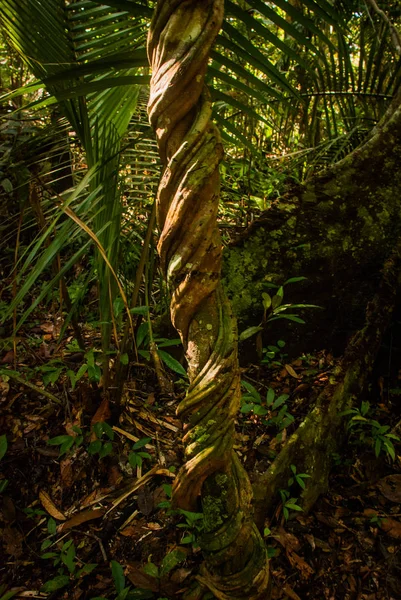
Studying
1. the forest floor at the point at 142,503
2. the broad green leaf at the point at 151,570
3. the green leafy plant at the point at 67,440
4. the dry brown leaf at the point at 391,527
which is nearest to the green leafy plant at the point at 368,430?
the forest floor at the point at 142,503

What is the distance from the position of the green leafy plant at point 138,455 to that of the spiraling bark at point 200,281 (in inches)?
16.0

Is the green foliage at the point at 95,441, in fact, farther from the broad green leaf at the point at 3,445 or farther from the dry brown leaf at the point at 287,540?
the dry brown leaf at the point at 287,540

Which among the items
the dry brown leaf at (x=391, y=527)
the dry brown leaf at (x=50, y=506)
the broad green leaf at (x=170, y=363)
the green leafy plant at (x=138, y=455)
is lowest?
the dry brown leaf at (x=391, y=527)

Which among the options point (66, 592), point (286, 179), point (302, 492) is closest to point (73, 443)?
point (66, 592)

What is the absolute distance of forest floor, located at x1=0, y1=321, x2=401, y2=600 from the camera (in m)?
1.13

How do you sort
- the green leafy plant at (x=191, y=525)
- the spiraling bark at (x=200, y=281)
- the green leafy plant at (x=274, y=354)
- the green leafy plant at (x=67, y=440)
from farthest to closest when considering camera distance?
the green leafy plant at (x=274, y=354)
the green leafy plant at (x=67, y=440)
the green leafy plant at (x=191, y=525)
the spiraling bark at (x=200, y=281)

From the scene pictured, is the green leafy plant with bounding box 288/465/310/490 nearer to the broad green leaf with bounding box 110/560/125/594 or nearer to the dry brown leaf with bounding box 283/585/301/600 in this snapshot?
the dry brown leaf with bounding box 283/585/301/600

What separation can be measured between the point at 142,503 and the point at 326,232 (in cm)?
122

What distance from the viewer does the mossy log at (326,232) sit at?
72.1 inches

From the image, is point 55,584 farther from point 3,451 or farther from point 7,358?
point 7,358

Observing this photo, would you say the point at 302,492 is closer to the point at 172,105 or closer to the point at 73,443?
the point at 73,443

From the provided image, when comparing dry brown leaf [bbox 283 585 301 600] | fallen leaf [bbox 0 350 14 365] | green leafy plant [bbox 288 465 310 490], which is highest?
fallen leaf [bbox 0 350 14 365]

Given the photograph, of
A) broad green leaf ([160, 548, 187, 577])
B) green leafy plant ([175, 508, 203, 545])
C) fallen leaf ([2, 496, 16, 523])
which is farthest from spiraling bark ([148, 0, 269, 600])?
fallen leaf ([2, 496, 16, 523])

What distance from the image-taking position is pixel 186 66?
0.62m
